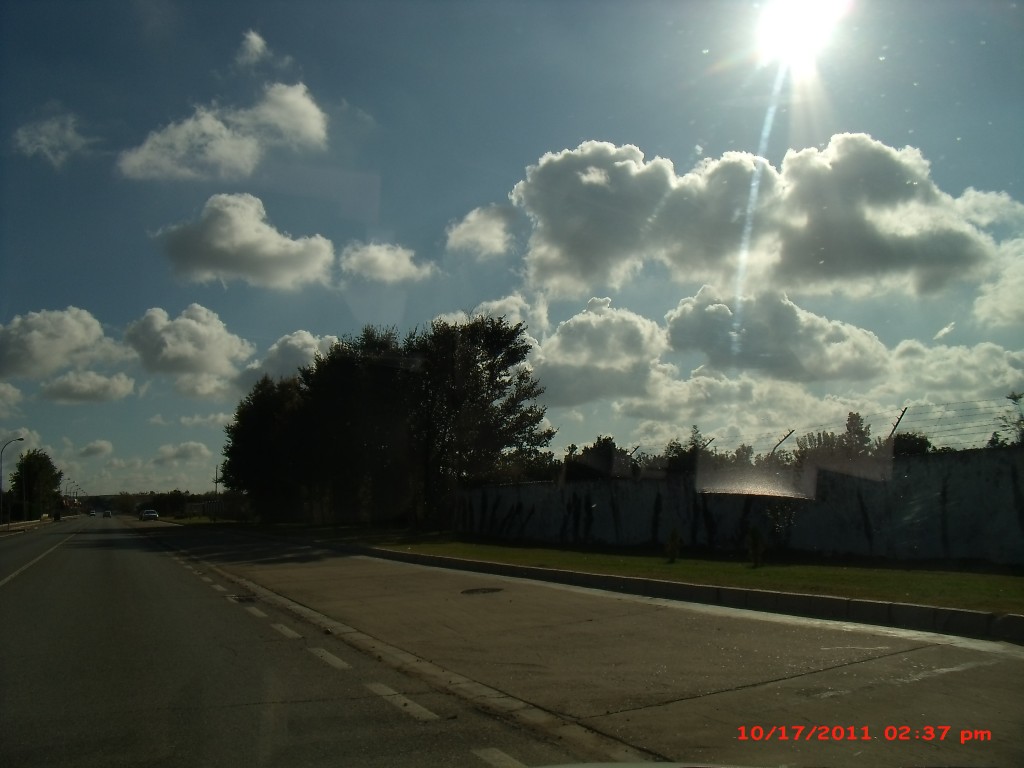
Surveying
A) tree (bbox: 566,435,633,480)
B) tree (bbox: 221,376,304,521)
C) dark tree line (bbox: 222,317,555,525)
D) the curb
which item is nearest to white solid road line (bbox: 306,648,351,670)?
the curb

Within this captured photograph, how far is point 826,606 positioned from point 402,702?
6219mm

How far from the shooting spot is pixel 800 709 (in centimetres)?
628

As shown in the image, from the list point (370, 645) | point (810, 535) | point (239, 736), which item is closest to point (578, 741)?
point (239, 736)

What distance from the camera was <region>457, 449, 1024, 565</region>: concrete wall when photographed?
659 inches

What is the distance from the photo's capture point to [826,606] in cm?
1072

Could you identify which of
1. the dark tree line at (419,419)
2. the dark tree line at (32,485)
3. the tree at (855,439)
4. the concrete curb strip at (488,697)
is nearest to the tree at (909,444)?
the tree at (855,439)

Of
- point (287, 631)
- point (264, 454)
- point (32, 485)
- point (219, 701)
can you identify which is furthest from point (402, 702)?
point (32, 485)

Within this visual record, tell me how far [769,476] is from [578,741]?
17.5 meters

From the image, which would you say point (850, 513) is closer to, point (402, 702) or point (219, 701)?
point (402, 702)

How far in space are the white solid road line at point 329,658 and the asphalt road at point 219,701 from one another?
20mm

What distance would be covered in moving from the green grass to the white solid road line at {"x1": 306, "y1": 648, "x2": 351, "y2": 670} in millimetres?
6397

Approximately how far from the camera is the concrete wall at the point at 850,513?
16750 millimetres

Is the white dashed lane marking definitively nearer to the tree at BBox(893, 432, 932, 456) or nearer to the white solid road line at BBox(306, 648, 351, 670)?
the white solid road line at BBox(306, 648, 351, 670)

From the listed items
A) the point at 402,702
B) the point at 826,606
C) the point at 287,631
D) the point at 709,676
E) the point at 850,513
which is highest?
the point at 850,513
